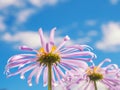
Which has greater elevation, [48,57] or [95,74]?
[48,57]

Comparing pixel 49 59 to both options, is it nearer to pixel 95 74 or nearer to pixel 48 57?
pixel 48 57

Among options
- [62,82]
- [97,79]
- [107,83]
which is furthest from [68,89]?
[97,79]

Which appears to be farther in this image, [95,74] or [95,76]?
[95,74]

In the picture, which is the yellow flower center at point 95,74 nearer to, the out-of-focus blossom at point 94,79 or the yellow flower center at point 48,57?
the out-of-focus blossom at point 94,79

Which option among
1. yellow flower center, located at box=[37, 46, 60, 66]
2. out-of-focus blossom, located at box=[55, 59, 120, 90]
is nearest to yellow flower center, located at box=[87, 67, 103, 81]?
out-of-focus blossom, located at box=[55, 59, 120, 90]

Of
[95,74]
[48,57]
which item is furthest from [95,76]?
[48,57]

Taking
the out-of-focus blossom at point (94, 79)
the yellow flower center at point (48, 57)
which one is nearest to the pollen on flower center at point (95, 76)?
the out-of-focus blossom at point (94, 79)
